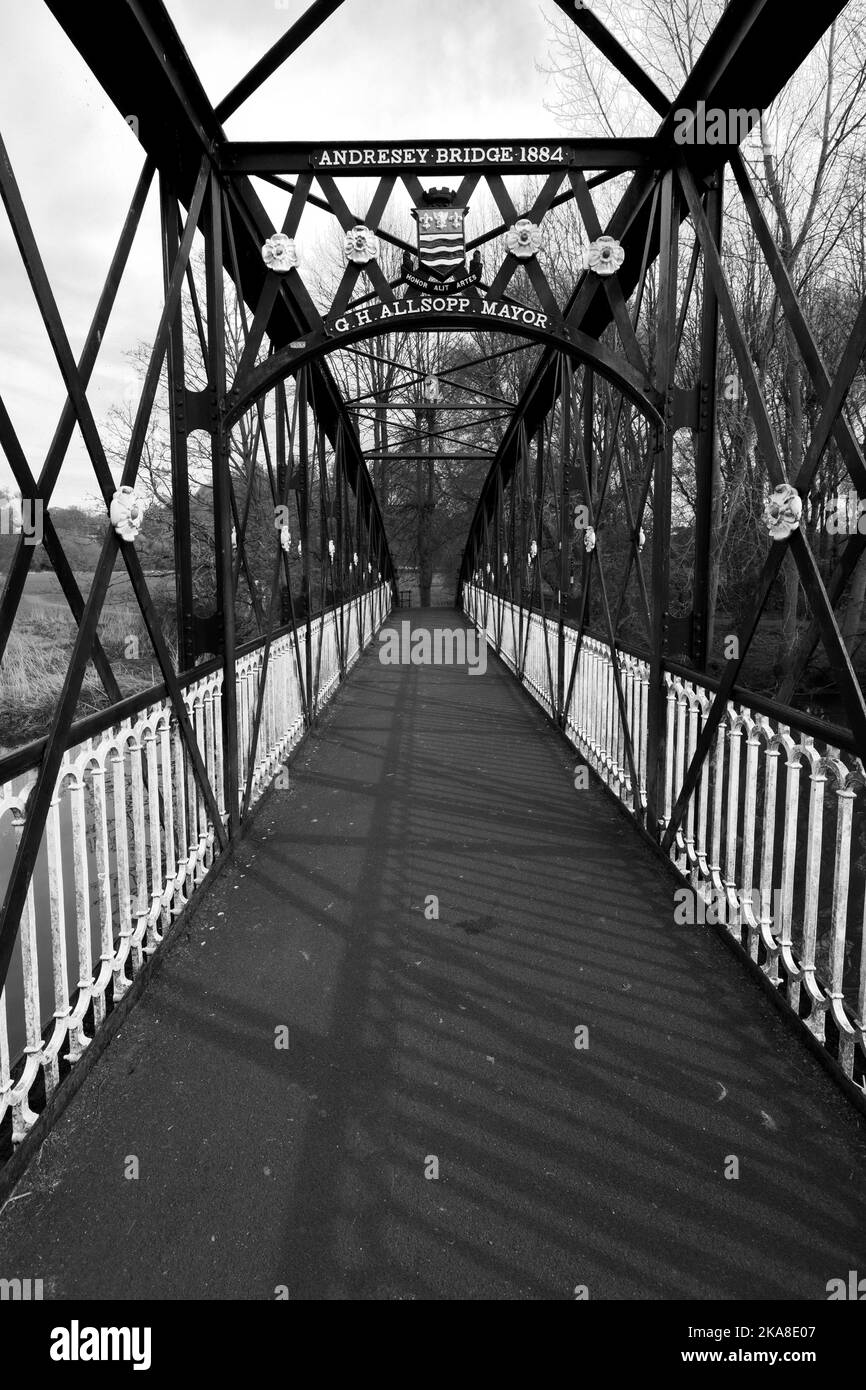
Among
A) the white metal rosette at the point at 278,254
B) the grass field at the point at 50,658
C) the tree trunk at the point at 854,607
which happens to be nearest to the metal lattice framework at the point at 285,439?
the white metal rosette at the point at 278,254

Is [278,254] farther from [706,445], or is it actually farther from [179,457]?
[706,445]

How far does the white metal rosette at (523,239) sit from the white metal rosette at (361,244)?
2.44 ft

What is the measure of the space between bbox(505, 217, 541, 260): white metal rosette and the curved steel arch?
44cm

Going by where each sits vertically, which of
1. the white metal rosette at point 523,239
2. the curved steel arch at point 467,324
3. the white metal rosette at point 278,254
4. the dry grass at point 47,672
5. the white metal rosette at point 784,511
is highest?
the white metal rosette at point 523,239

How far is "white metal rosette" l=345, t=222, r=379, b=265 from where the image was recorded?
457cm

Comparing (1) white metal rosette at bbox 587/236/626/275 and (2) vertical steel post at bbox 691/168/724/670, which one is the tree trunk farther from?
(1) white metal rosette at bbox 587/236/626/275

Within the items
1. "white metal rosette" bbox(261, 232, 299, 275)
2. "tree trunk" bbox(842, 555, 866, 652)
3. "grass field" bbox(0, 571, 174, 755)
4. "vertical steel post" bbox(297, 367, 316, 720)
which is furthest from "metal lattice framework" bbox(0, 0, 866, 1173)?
"grass field" bbox(0, 571, 174, 755)

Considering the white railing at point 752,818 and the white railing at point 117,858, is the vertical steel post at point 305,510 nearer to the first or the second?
the white railing at point 117,858

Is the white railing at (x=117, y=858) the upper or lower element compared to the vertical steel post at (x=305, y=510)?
lower

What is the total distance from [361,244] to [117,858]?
3.48m

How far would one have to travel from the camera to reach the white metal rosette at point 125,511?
309 centimetres

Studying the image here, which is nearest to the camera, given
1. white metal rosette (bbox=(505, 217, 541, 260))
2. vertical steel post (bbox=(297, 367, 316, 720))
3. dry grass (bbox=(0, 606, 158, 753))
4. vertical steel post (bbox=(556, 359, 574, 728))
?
white metal rosette (bbox=(505, 217, 541, 260))
